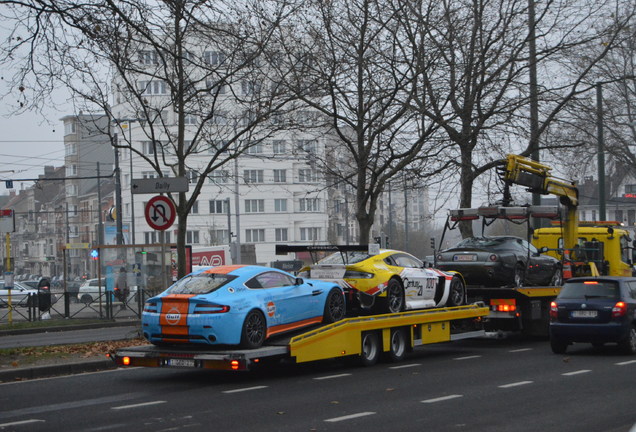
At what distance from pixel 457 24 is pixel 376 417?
53.7 ft

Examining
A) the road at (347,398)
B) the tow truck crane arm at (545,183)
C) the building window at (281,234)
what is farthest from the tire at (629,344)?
the building window at (281,234)

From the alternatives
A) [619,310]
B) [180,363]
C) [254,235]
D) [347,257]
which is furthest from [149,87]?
[180,363]

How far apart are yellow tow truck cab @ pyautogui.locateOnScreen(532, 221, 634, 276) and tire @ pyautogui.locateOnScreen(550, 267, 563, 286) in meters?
2.24

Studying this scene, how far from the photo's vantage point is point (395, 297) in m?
17.6

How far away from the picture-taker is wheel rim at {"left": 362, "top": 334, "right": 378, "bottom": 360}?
16.5 meters

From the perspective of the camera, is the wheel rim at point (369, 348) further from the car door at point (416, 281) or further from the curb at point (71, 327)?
the curb at point (71, 327)

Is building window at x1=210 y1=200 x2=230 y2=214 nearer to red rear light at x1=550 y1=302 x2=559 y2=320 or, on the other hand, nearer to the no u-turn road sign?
the no u-turn road sign

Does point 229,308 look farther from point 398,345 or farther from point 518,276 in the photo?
point 518,276

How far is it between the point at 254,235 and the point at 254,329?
62.1m

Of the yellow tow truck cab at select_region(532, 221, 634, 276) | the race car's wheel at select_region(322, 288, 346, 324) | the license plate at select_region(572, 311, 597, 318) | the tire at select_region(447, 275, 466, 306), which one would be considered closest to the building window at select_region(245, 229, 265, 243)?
the yellow tow truck cab at select_region(532, 221, 634, 276)

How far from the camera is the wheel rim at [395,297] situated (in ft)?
57.3

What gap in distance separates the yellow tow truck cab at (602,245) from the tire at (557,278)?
2.24 m

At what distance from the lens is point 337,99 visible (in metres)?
23.9

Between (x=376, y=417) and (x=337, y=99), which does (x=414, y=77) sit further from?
(x=376, y=417)
